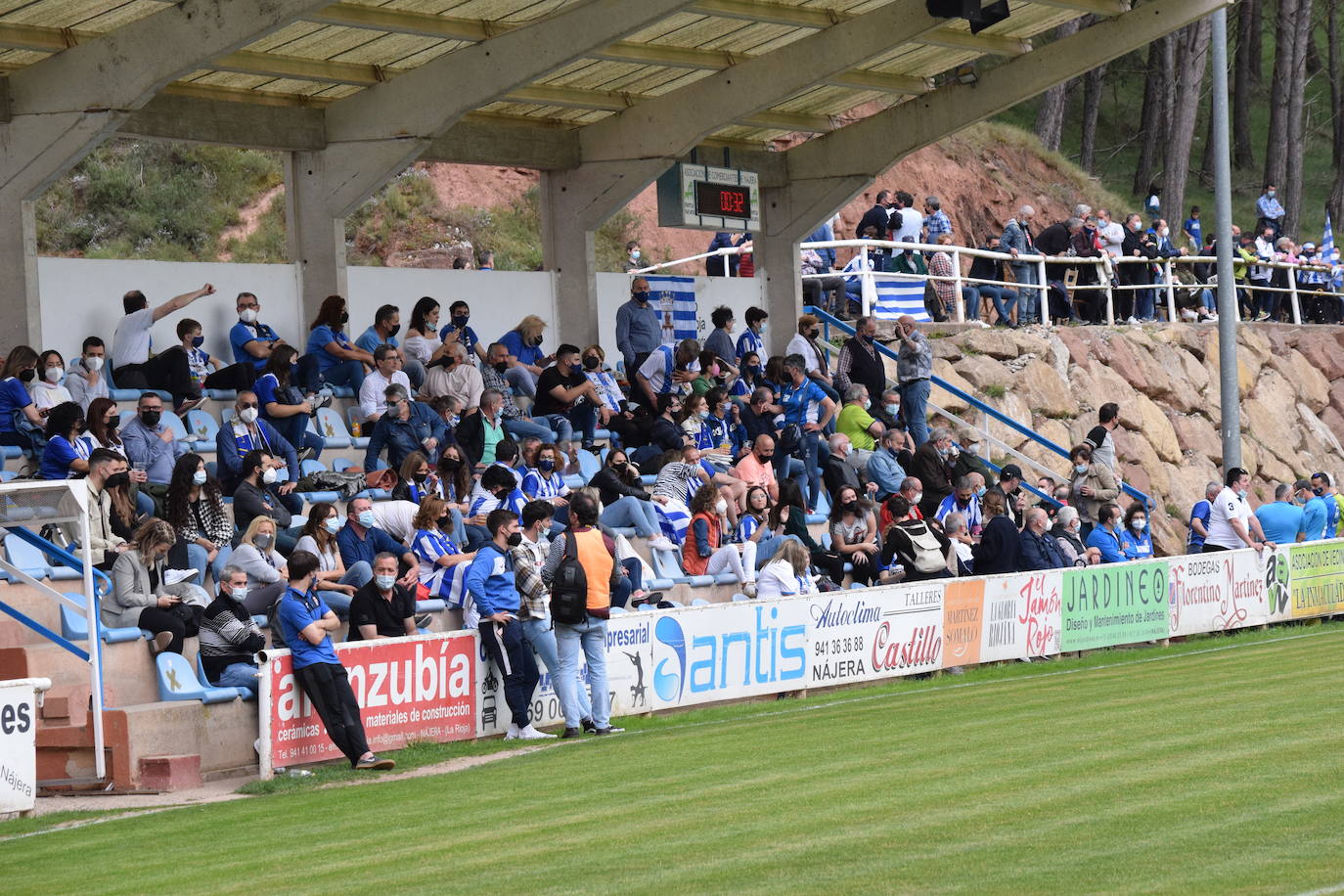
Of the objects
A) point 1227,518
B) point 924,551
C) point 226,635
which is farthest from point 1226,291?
point 226,635

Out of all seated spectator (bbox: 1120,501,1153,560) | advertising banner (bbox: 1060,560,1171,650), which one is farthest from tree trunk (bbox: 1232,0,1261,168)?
advertising banner (bbox: 1060,560,1171,650)

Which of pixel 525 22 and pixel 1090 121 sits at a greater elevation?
pixel 1090 121

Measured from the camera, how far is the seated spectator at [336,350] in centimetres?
1942

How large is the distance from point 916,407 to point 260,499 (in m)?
10.9

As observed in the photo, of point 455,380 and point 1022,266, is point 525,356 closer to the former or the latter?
point 455,380

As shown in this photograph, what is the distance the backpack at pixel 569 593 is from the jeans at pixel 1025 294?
1864 centimetres

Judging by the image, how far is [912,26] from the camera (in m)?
21.3

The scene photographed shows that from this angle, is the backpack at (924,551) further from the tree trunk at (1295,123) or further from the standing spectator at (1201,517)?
the tree trunk at (1295,123)

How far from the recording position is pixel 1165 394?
1340 inches

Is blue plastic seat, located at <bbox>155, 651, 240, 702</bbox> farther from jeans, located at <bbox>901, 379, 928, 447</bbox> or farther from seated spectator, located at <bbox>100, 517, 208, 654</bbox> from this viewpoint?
jeans, located at <bbox>901, 379, 928, 447</bbox>

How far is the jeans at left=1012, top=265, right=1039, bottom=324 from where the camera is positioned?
105 ft

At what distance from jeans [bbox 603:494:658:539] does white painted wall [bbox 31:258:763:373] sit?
14.9 feet

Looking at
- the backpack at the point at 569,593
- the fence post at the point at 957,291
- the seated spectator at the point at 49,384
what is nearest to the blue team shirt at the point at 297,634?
the backpack at the point at 569,593

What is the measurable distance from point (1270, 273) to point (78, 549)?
2991 cm
